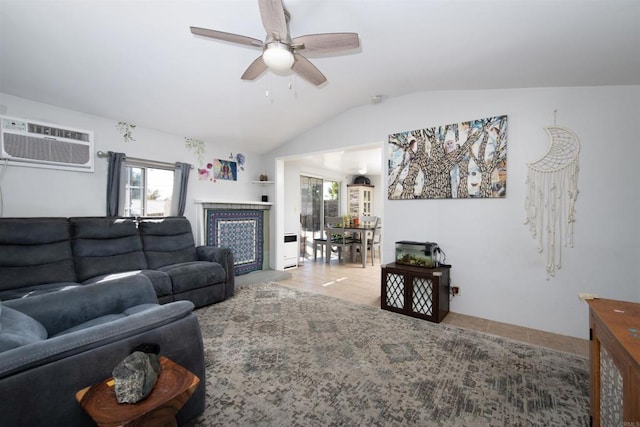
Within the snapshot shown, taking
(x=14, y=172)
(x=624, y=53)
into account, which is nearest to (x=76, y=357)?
(x=14, y=172)

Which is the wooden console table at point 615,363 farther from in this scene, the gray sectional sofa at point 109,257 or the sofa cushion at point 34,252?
the sofa cushion at point 34,252

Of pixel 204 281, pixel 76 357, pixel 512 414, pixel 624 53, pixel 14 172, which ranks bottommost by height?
pixel 512 414

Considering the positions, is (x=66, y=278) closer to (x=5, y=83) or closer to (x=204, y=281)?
(x=204, y=281)

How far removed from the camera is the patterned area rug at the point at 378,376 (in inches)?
60.0

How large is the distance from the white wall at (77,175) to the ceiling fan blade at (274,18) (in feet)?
9.06

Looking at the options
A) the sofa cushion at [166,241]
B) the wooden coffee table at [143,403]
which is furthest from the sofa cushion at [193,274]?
the wooden coffee table at [143,403]

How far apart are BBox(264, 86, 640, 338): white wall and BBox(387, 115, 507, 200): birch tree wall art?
0.28 feet

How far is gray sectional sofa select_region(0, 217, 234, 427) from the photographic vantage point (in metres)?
1.00

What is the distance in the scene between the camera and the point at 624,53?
1.87m

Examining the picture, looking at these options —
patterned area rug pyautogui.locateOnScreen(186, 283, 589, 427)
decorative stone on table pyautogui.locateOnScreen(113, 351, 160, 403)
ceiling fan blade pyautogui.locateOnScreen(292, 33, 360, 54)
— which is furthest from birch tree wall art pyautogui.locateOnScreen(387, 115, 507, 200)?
decorative stone on table pyautogui.locateOnScreen(113, 351, 160, 403)

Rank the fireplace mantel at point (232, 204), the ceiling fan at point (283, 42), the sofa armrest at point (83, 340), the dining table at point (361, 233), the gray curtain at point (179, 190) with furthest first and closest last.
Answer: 1. the dining table at point (361, 233)
2. the fireplace mantel at point (232, 204)
3. the gray curtain at point (179, 190)
4. the ceiling fan at point (283, 42)
5. the sofa armrest at point (83, 340)

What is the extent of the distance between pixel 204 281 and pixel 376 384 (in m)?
2.14

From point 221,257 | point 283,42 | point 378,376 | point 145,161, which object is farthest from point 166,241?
point 378,376

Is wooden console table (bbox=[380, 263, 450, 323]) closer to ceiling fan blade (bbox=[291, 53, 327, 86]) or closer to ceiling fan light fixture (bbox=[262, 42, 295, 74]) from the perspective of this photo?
ceiling fan blade (bbox=[291, 53, 327, 86])
